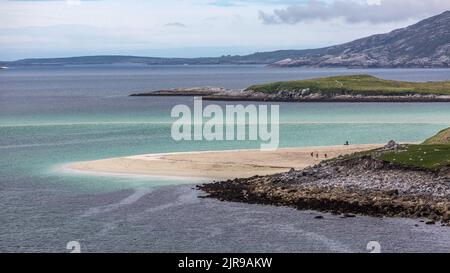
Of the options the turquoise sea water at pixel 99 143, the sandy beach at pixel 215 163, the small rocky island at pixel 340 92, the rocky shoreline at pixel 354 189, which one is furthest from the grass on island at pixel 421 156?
the small rocky island at pixel 340 92

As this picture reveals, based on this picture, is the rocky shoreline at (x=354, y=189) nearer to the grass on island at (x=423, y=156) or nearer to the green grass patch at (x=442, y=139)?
the grass on island at (x=423, y=156)

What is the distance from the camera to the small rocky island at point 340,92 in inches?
6284

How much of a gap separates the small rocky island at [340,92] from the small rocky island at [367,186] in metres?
106

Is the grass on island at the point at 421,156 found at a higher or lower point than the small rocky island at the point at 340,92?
higher

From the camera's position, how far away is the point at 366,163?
51.5 metres

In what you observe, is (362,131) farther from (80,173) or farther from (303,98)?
(303,98)

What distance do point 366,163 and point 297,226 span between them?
43.9 feet

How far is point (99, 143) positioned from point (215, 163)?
24787 millimetres

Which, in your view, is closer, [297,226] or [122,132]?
[297,226]

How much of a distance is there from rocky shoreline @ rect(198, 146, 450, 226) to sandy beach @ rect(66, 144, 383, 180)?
605 centimetres

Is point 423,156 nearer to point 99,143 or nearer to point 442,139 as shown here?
point 442,139

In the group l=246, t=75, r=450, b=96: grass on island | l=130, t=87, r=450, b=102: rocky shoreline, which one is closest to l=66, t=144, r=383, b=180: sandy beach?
l=130, t=87, r=450, b=102: rocky shoreline

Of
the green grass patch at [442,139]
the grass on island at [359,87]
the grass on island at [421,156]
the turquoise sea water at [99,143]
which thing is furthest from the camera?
the grass on island at [359,87]
